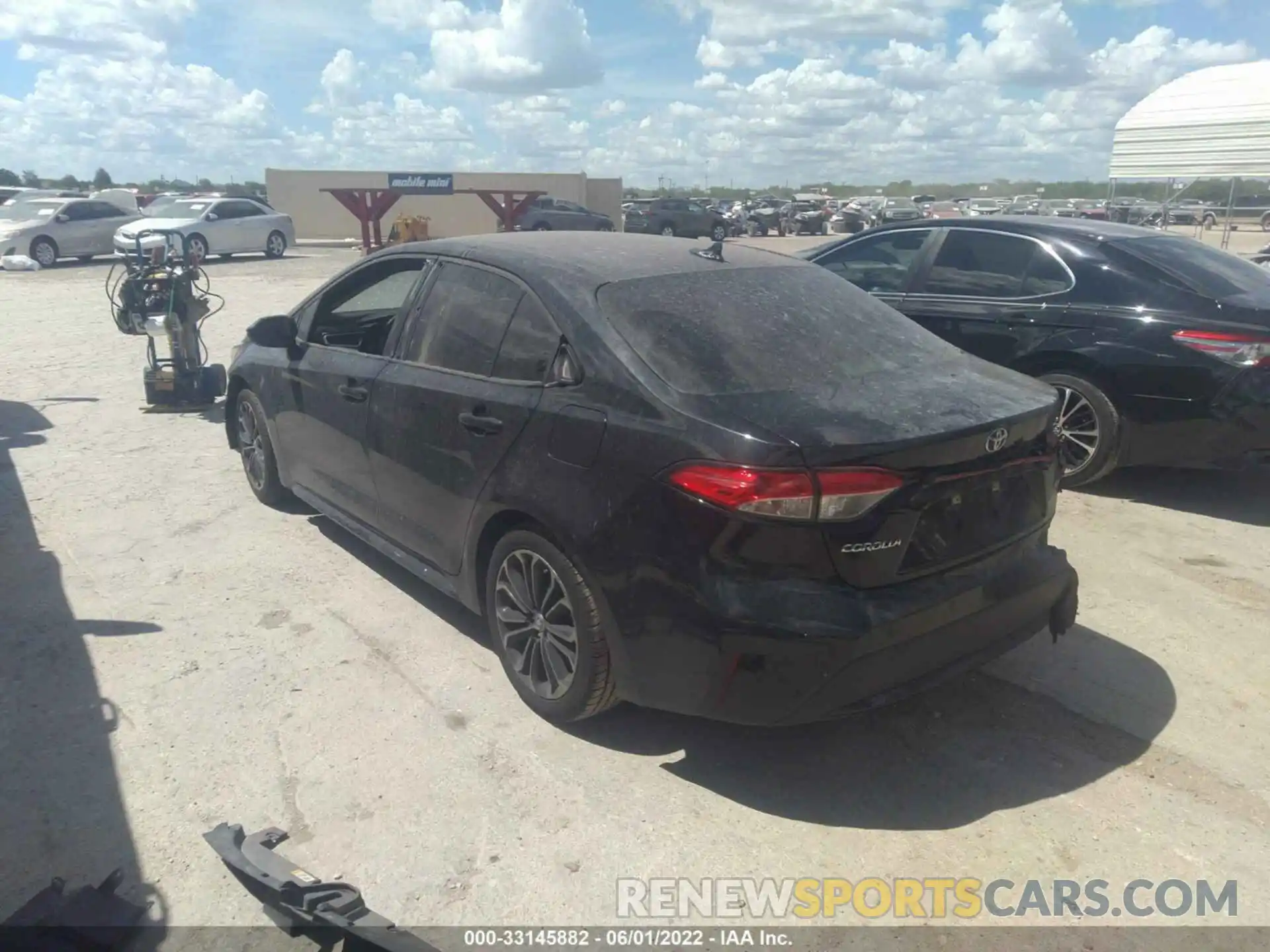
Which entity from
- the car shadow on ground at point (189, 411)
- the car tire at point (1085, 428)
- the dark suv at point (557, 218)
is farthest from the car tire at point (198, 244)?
the car tire at point (1085, 428)

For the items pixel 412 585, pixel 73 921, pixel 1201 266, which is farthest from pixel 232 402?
pixel 1201 266

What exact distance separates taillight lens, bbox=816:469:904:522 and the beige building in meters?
36.5

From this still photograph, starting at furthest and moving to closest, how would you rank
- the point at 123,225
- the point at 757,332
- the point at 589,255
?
the point at 123,225 → the point at 589,255 → the point at 757,332

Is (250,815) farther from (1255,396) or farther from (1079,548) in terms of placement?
(1255,396)

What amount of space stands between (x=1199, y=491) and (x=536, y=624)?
4.83 metres

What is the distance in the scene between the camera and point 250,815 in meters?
3.05

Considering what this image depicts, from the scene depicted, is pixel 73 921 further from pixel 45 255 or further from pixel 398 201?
pixel 398 201

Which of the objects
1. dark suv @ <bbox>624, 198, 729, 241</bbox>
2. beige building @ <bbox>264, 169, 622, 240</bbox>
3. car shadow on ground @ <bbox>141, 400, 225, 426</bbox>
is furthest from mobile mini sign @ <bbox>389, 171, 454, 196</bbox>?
car shadow on ground @ <bbox>141, 400, 225, 426</bbox>

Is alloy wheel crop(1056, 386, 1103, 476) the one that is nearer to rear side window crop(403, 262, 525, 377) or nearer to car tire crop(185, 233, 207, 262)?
rear side window crop(403, 262, 525, 377)

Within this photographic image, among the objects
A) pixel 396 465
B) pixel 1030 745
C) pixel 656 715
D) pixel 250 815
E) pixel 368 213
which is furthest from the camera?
pixel 368 213

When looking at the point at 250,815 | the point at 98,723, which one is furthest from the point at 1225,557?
the point at 98,723

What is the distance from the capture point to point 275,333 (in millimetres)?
5008

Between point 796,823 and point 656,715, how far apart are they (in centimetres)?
76

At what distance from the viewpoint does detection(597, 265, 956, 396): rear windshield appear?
3.21 metres
